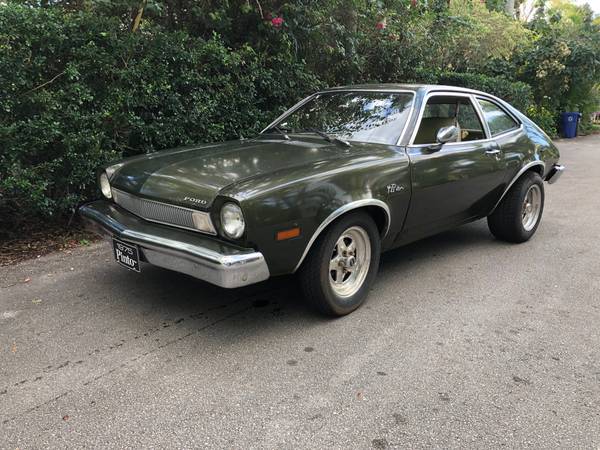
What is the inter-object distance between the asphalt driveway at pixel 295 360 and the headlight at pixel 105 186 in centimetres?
73

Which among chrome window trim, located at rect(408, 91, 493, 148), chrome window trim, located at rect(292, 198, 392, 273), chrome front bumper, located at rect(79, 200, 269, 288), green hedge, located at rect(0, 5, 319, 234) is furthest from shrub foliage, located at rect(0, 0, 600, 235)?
chrome window trim, located at rect(292, 198, 392, 273)

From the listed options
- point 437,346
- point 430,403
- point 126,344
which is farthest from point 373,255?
point 126,344

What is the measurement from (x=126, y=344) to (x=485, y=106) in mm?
3909

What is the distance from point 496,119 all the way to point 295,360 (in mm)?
3367

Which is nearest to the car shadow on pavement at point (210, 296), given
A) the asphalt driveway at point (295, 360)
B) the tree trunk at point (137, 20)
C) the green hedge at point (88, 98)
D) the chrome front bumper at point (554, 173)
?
→ the asphalt driveway at point (295, 360)

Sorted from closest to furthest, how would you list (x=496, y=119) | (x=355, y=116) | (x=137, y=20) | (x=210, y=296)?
(x=210, y=296) → (x=355, y=116) → (x=496, y=119) → (x=137, y=20)

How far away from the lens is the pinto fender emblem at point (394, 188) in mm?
3711

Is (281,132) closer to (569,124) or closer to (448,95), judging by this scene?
(448,95)

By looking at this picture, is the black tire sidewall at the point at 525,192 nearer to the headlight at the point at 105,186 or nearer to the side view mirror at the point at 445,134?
the side view mirror at the point at 445,134

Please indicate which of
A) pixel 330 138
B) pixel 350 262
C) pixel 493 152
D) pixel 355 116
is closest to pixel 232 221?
pixel 350 262

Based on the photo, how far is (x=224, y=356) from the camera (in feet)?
10.1

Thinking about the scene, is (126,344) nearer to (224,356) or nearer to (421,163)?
(224,356)

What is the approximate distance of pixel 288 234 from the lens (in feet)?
10.2

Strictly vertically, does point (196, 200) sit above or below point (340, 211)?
above
